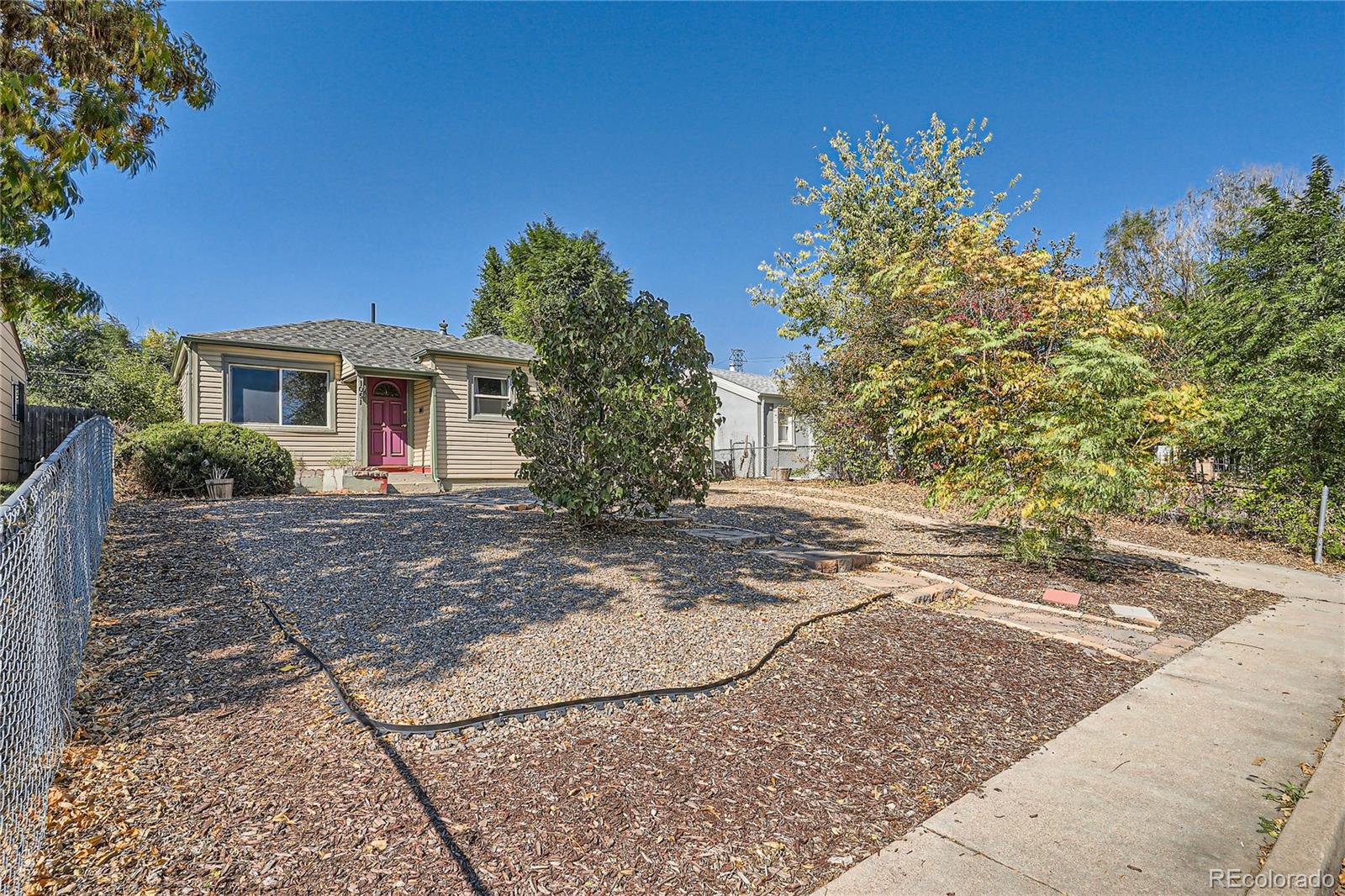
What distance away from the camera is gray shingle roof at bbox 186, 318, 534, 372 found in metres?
13.2

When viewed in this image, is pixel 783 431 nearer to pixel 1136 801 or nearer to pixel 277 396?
pixel 277 396

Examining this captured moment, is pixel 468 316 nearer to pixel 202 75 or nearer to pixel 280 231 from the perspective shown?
pixel 280 231

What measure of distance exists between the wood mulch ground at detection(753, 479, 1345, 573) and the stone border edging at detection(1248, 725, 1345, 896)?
4.39m

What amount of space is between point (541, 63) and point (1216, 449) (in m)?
12.7

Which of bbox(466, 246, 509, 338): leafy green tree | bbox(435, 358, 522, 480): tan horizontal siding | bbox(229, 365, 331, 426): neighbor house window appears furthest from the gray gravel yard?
bbox(466, 246, 509, 338): leafy green tree

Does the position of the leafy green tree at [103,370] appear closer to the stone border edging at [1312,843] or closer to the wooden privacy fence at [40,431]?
the wooden privacy fence at [40,431]

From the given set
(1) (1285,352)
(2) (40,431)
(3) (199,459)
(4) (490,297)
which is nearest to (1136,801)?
(1) (1285,352)

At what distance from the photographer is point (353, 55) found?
10.1 meters

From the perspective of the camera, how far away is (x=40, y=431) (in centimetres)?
988

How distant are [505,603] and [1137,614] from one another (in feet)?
17.5

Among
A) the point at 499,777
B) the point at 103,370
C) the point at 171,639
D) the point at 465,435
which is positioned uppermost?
the point at 103,370

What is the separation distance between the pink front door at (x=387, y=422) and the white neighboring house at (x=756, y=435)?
32.4 ft

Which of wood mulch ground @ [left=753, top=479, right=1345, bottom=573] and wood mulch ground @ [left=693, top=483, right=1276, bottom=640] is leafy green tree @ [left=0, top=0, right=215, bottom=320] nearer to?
wood mulch ground @ [left=693, top=483, right=1276, bottom=640]

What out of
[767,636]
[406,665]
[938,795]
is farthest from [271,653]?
[938,795]
